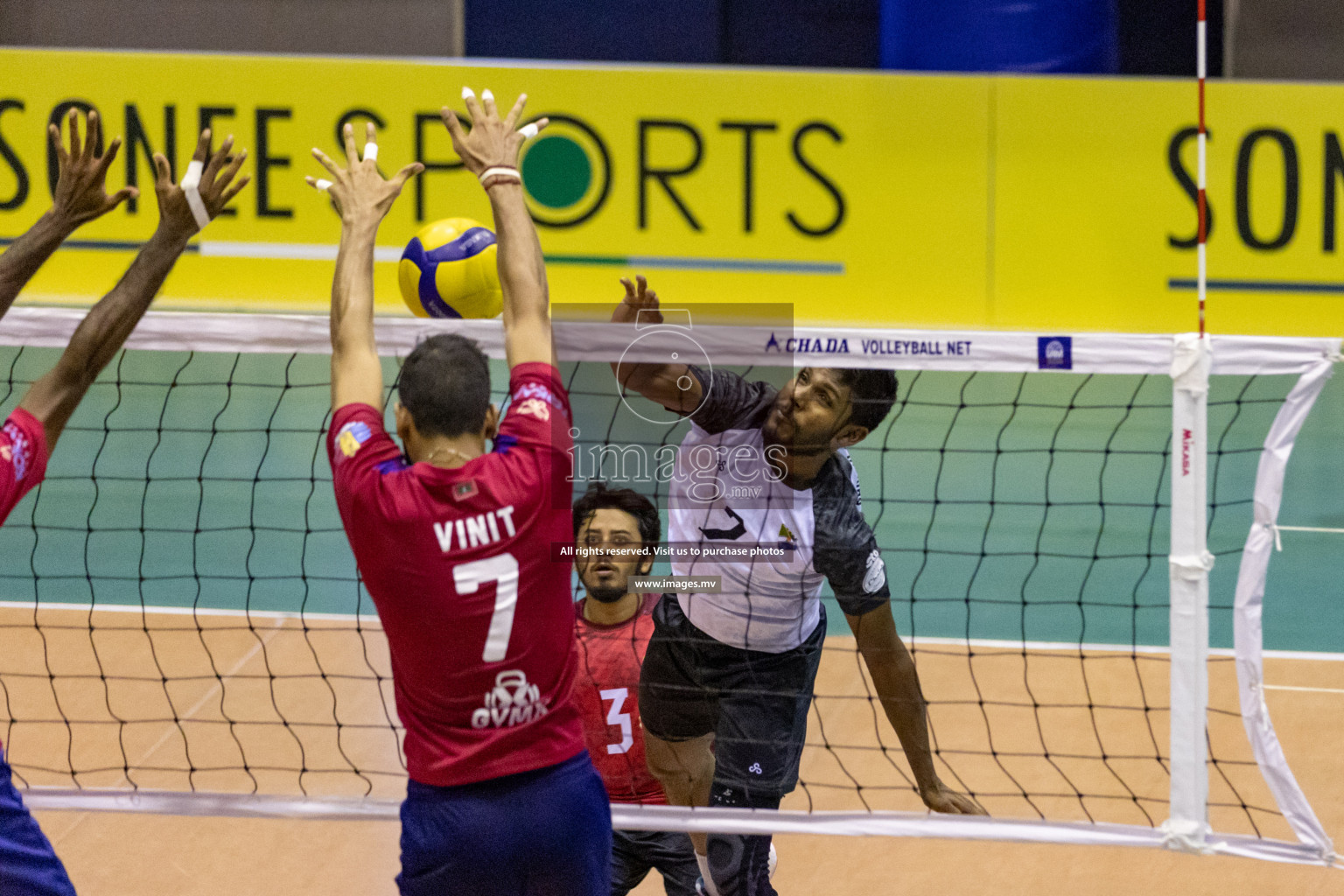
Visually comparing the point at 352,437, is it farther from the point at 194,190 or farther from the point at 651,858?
the point at 651,858

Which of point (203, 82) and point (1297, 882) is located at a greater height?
point (203, 82)

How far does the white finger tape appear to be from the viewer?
10.8 feet

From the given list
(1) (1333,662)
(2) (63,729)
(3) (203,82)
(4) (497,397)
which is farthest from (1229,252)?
(2) (63,729)

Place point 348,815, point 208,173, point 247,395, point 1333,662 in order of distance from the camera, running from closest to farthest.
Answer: point 208,173, point 348,815, point 1333,662, point 247,395

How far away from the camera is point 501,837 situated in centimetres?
298

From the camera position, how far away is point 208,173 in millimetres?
3348

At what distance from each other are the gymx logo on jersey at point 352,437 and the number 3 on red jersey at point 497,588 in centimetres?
35

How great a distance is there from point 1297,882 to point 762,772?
Answer: 86.9 inches

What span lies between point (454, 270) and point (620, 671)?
1.37 meters

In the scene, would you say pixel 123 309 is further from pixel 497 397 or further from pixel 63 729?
pixel 497 397

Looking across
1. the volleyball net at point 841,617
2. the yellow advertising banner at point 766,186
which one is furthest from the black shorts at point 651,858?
the yellow advertising banner at point 766,186

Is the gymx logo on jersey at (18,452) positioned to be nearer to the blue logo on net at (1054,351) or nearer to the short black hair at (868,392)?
the short black hair at (868,392)

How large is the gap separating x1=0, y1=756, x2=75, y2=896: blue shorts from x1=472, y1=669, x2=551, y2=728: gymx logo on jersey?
114cm

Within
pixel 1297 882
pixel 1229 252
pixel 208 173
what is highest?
pixel 1229 252
